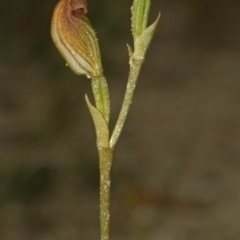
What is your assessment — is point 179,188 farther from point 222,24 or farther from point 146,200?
point 222,24

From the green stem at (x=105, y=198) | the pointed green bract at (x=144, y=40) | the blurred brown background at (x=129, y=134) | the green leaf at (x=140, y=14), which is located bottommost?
the blurred brown background at (x=129, y=134)

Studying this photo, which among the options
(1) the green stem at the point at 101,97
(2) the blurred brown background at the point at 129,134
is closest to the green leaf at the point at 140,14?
(1) the green stem at the point at 101,97

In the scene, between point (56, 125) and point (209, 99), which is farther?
point (209, 99)

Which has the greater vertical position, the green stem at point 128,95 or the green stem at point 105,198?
the green stem at point 128,95

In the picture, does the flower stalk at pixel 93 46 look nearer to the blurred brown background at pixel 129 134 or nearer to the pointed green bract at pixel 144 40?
the pointed green bract at pixel 144 40

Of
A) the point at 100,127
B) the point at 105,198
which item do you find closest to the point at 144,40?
the point at 100,127

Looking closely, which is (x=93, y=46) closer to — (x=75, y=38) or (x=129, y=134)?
(x=75, y=38)

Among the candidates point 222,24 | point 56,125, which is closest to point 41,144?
point 56,125
